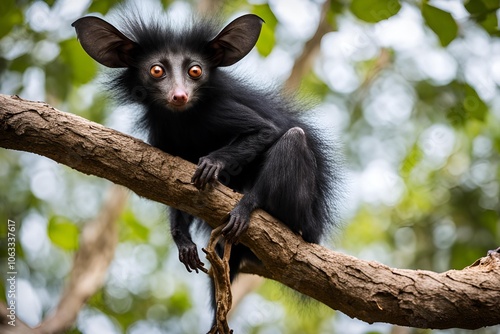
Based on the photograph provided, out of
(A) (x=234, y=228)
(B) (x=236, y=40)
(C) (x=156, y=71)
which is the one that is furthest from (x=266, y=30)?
(A) (x=234, y=228)

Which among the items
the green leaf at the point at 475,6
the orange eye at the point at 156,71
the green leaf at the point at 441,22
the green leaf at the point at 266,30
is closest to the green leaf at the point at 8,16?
the orange eye at the point at 156,71

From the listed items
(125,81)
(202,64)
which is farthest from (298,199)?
(125,81)

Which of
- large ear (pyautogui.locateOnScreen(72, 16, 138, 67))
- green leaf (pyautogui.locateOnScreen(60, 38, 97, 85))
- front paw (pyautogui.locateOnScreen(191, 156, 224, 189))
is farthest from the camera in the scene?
green leaf (pyautogui.locateOnScreen(60, 38, 97, 85))

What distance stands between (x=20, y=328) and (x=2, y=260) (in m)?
2.15

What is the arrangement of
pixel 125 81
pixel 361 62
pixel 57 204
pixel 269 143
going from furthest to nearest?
pixel 361 62
pixel 57 204
pixel 125 81
pixel 269 143

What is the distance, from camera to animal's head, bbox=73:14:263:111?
5.88 m

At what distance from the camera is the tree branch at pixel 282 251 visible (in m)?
5.03

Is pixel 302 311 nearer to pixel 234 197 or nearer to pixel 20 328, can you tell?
pixel 234 197

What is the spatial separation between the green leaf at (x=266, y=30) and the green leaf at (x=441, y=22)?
5.83 ft

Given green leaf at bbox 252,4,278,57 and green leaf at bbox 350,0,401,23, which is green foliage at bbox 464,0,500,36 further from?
green leaf at bbox 252,4,278,57

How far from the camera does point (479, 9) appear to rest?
5.52m

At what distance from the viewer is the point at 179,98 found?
570cm

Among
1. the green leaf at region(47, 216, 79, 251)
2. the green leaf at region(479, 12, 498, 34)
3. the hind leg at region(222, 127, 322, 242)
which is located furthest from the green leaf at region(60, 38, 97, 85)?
the green leaf at region(479, 12, 498, 34)

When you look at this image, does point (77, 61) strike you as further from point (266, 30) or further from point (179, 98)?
point (266, 30)
